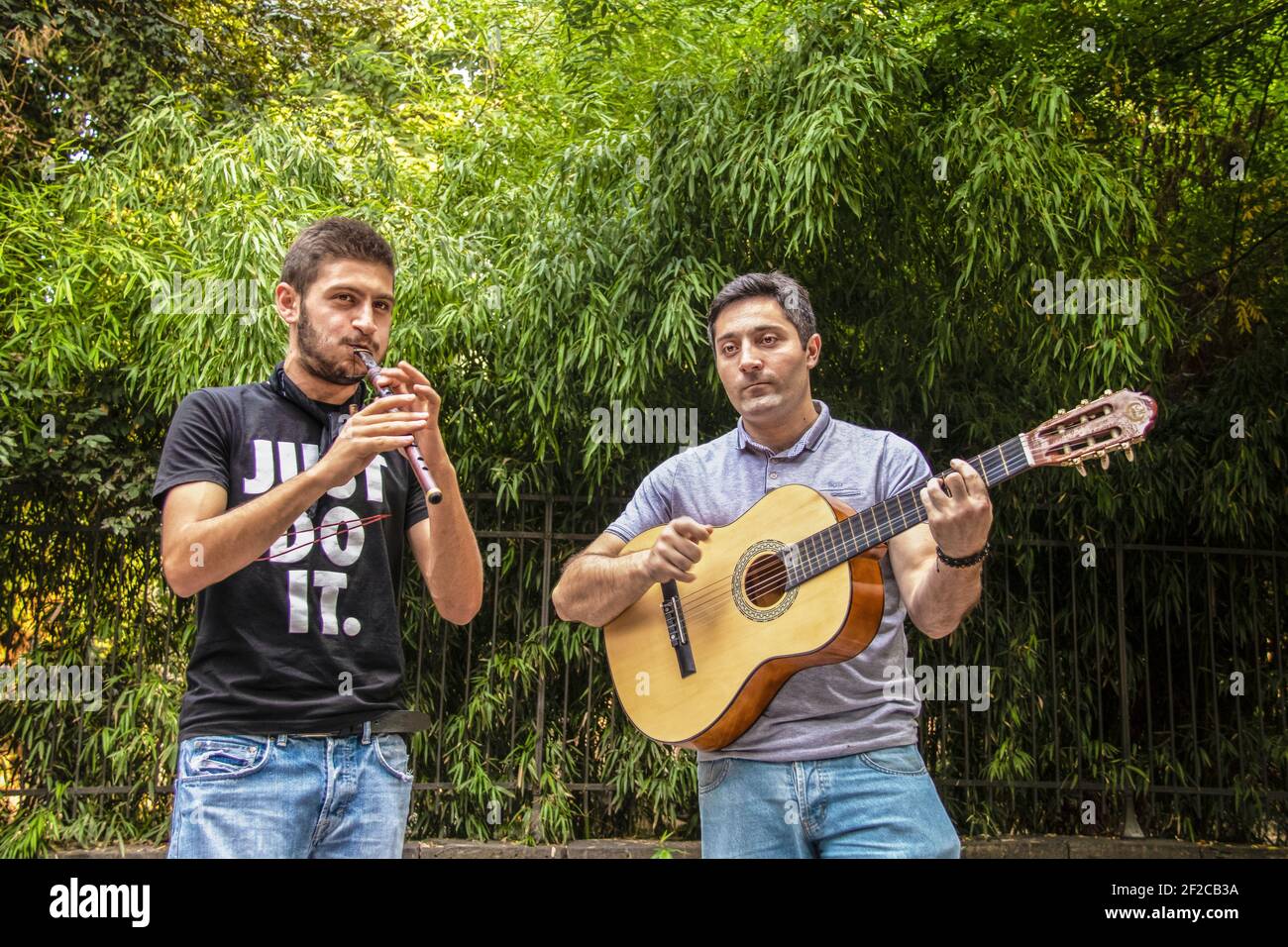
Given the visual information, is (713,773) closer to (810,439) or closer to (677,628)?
(677,628)

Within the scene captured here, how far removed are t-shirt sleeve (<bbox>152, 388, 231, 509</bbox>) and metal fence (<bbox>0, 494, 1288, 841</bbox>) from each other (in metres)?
2.60

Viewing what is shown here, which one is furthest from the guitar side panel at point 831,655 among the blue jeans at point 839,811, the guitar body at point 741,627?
the blue jeans at point 839,811

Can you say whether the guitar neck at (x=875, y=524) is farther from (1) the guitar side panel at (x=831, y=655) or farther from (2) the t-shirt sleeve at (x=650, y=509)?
(2) the t-shirt sleeve at (x=650, y=509)

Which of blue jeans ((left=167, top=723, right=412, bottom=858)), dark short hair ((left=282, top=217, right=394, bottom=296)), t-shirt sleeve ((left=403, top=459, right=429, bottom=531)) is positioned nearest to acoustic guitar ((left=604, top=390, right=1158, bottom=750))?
t-shirt sleeve ((left=403, top=459, right=429, bottom=531))

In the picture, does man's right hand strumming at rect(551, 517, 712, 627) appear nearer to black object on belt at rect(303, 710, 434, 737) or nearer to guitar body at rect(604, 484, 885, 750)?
guitar body at rect(604, 484, 885, 750)

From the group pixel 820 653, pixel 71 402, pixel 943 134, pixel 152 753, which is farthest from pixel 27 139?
pixel 820 653

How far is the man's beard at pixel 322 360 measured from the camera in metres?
1.82

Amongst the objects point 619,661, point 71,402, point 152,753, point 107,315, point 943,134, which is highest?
point 943,134

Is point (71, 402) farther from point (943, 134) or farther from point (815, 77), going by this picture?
point (943, 134)

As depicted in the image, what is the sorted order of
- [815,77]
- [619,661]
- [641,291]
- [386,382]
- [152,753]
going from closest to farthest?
1. [386,382]
2. [619,661]
3. [815,77]
4. [641,291]
5. [152,753]

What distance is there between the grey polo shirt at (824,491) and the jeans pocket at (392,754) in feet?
1.86

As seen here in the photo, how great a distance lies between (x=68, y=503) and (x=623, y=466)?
2509 mm

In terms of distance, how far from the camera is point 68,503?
4543 mm

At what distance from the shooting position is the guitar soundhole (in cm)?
207
